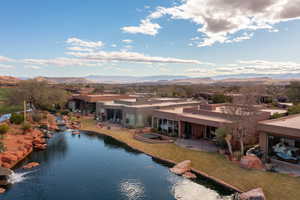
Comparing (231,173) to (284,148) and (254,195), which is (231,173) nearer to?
(254,195)

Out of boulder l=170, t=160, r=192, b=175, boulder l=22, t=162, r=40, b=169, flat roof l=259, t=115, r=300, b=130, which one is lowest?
boulder l=22, t=162, r=40, b=169

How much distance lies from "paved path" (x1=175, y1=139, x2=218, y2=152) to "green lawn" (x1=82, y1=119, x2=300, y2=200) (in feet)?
4.78

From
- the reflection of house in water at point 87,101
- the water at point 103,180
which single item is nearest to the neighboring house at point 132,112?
the reflection of house in water at point 87,101

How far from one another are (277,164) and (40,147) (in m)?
31.1

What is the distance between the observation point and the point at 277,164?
966 inches

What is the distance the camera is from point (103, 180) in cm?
2266

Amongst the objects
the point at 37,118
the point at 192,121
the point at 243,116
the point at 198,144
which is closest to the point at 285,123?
the point at 243,116

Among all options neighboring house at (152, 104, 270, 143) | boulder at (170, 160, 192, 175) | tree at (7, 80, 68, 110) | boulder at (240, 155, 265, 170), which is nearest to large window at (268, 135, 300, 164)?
boulder at (240, 155, 265, 170)

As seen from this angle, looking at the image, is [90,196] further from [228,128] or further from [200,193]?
[228,128]

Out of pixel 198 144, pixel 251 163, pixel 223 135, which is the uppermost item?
pixel 223 135

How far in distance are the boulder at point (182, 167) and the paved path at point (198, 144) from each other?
5.51 meters

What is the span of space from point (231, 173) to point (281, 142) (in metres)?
8.10

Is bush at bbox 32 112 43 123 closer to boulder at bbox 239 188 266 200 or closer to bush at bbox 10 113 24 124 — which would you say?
bush at bbox 10 113 24 124

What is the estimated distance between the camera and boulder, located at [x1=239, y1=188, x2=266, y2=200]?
17.8m
